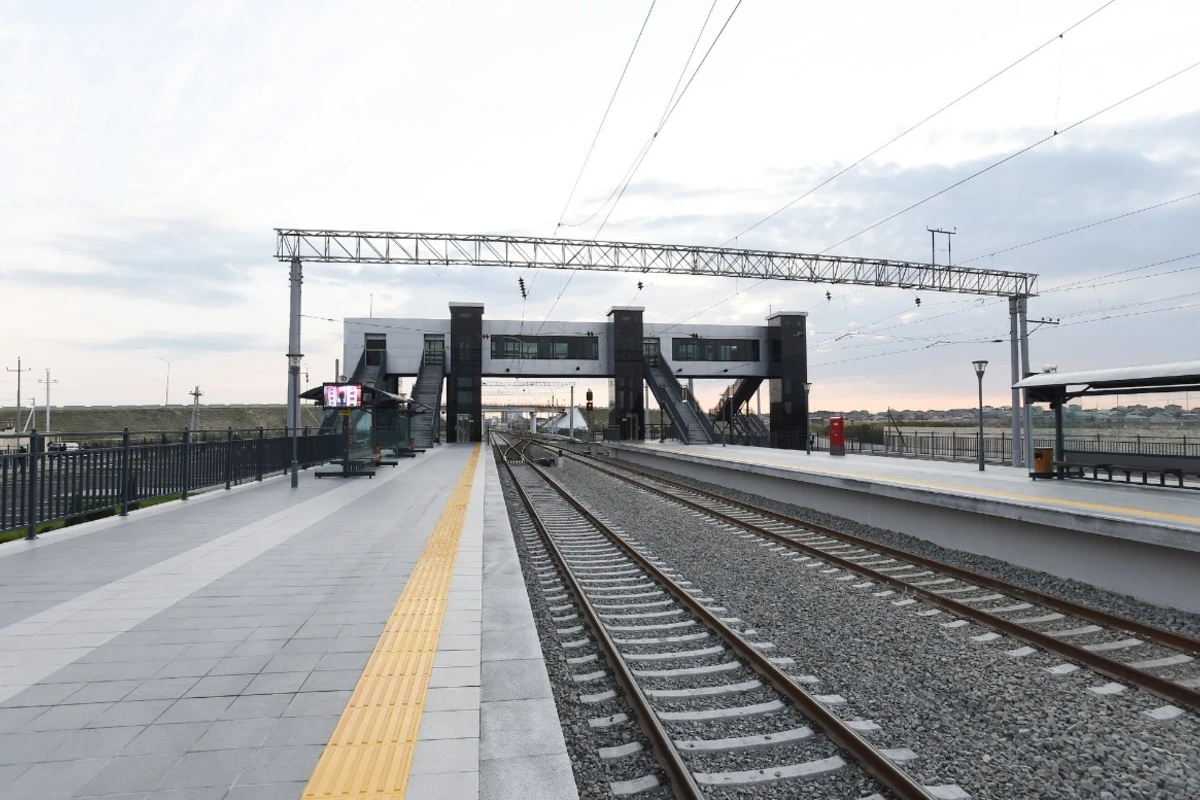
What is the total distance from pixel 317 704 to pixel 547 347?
4644 cm

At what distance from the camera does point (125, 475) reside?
1070 centimetres

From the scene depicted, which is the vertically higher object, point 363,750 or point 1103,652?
point 363,750

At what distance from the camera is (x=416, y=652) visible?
466 cm

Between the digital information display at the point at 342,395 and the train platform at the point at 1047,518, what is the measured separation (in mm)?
11500

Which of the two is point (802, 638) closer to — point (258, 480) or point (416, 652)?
point (416, 652)

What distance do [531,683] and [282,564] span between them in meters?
4.56

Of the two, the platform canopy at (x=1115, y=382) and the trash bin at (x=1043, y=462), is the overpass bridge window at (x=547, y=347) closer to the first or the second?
the platform canopy at (x=1115, y=382)

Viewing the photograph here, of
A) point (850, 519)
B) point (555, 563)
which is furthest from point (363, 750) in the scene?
point (850, 519)

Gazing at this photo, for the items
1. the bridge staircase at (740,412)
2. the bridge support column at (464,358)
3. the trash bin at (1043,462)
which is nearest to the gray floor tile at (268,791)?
the trash bin at (1043,462)

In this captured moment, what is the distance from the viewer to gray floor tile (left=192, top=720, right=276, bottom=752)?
11.0ft

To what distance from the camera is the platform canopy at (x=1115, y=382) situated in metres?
10.8

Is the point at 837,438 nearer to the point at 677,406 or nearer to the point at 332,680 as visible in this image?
the point at 677,406

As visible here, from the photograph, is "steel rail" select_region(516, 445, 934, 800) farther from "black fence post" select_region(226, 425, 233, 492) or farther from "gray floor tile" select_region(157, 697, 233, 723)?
"black fence post" select_region(226, 425, 233, 492)

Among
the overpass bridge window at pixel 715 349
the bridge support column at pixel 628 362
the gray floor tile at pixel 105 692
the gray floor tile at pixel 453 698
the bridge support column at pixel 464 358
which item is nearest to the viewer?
the gray floor tile at pixel 453 698
